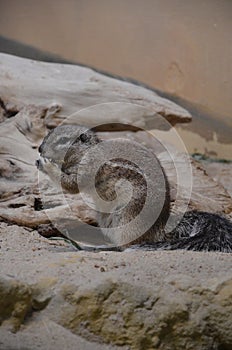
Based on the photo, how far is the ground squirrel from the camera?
245cm

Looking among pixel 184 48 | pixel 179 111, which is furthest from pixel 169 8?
pixel 179 111

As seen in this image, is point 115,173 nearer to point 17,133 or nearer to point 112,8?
point 17,133

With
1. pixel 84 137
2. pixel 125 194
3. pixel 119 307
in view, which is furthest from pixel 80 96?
pixel 119 307

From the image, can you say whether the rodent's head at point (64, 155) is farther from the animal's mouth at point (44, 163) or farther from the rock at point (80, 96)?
the rock at point (80, 96)

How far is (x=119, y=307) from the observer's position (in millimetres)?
1607

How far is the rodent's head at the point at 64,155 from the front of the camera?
2.92 m

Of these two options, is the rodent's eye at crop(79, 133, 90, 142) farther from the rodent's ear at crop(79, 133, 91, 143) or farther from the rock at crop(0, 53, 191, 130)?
the rock at crop(0, 53, 191, 130)

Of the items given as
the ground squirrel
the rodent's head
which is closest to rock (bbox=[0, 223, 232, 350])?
the ground squirrel

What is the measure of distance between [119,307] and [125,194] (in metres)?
1.09

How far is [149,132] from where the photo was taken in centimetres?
387

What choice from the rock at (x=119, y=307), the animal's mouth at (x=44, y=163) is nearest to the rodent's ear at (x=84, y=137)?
the animal's mouth at (x=44, y=163)

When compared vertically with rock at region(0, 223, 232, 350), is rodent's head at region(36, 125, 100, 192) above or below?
below

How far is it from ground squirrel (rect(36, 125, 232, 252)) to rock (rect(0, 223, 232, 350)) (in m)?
0.64

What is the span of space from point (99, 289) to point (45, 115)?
2115 millimetres
